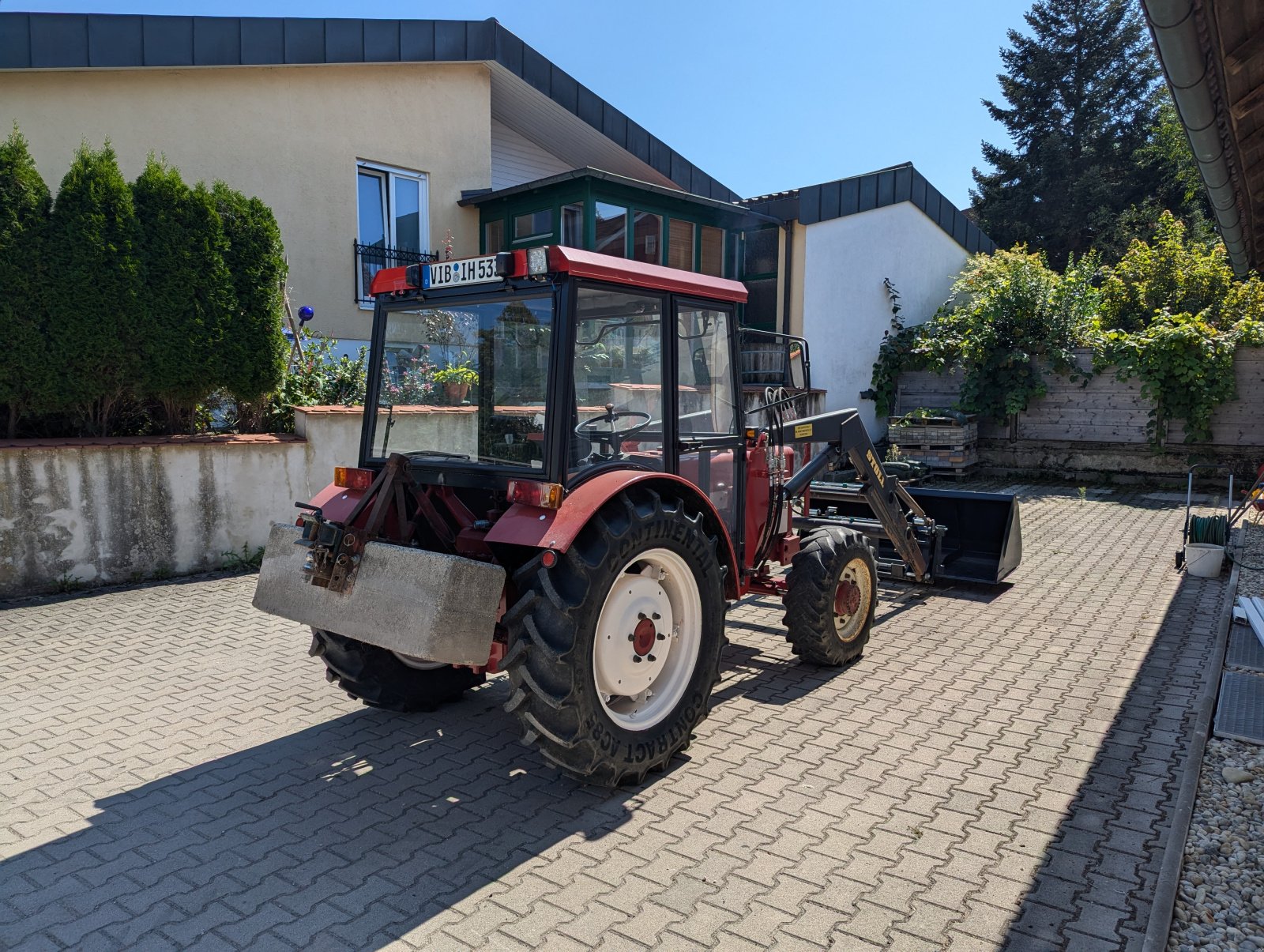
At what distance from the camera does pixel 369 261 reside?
11305mm

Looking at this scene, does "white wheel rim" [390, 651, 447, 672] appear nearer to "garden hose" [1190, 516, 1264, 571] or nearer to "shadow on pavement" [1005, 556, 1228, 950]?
"shadow on pavement" [1005, 556, 1228, 950]

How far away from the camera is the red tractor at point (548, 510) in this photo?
3.29 m

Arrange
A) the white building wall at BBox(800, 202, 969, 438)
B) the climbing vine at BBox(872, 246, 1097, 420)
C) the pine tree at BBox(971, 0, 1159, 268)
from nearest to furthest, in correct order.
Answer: the climbing vine at BBox(872, 246, 1097, 420) → the white building wall at BBox(800, 202, 969, 438) → the pine tree at BBox(971, 0, 1159, 268)

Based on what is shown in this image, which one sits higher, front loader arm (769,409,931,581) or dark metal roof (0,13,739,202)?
dark metal roof (0,13,739,202)

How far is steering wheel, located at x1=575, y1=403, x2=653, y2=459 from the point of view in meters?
3.78

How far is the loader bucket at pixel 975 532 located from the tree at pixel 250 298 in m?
5.73

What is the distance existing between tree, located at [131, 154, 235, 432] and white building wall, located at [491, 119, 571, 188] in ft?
23.2

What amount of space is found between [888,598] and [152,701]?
5.14 m

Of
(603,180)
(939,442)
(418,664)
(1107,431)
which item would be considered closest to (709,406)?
(418,664)

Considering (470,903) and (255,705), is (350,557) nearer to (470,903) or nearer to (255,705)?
(470,903)

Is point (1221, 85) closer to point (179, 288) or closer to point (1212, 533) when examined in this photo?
point (1212, 533)

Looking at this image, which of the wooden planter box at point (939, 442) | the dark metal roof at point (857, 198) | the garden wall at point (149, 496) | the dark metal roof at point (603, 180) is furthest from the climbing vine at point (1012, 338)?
the garden wall at point (149, 496)

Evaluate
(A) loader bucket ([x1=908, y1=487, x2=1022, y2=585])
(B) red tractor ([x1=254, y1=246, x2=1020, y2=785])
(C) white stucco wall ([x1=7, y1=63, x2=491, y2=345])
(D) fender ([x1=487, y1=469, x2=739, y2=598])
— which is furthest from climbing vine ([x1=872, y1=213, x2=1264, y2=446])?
(D) fender ([x1=487, y1=469, x2=739, y2=598])

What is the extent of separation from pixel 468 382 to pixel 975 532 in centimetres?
501
